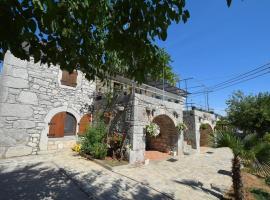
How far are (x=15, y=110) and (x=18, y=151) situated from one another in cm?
193

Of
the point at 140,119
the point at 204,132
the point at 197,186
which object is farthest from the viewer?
the point at 204,132

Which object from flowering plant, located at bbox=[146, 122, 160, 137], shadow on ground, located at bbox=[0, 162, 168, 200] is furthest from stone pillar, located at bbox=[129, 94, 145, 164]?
shadow on ground, located at bbox=[0, 162, 168, 200]

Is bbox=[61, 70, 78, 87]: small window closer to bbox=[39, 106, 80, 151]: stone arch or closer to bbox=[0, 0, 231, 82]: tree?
bbox=[39, 106, 80, 151]: stone arch

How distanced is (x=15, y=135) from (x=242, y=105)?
55.6 feet

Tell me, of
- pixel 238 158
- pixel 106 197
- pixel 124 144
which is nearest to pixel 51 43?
pixel 106 197

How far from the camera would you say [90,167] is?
7289 mm

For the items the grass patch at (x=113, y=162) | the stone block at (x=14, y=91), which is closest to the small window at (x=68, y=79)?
the stone block at (x=14, y=91)

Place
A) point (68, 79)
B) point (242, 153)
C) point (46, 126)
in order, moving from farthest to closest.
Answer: point (68, 79) → point (46, 126) → point (242, 153)

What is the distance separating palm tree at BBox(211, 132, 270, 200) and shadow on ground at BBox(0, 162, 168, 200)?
198 cm

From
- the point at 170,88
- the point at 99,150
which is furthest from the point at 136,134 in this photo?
the point at 170,88

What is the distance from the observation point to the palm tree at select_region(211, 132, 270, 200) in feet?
15.8

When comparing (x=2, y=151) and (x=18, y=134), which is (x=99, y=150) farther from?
(x=2, y=151)

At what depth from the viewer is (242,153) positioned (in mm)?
4828

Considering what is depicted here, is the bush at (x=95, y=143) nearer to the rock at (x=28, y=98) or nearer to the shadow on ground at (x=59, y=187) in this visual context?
the shadow on ground at (x=59, y=187)
